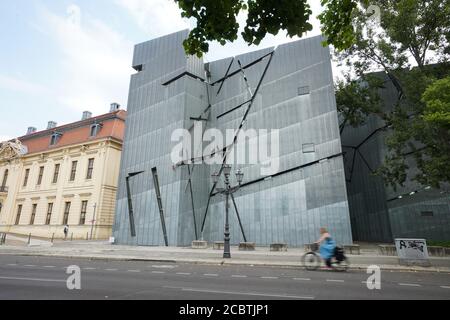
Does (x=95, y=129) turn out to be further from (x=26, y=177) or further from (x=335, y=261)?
(x=335, y=261)

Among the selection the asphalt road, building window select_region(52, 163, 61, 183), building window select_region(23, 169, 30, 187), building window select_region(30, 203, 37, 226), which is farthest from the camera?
building window select_region(23, 169, 30, 187)

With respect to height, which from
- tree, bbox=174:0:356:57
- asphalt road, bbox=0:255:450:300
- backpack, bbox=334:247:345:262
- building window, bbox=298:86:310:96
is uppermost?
building window, bbox=298:86:310:96

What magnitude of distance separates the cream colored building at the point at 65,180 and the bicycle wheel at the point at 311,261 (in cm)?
2810

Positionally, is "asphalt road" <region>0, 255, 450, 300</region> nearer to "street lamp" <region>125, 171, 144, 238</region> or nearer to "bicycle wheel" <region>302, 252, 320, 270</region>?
"bicycle wheel" <region>302, 252, 320, 270</region>

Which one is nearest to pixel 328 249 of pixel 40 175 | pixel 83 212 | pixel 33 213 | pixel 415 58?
pixel 415 58

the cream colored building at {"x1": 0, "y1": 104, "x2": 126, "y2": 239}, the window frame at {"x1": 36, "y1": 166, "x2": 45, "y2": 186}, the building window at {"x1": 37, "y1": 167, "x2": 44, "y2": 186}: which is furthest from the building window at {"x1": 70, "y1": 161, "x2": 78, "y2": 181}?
the building window at {"x1": 37, "y1": 167, "x2": 44, "y2": 186}

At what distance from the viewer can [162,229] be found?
25625 millimetres

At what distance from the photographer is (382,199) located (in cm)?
2647

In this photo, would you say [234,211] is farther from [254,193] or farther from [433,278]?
[433,278]

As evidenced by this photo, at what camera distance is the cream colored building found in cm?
3469

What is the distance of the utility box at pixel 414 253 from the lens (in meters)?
12.8

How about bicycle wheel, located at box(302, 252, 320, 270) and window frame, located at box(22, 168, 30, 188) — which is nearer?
bicycle wheel, located at box(302, 252, 320, 270)

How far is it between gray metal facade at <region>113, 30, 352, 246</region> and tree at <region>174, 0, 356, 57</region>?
18.3 meters
